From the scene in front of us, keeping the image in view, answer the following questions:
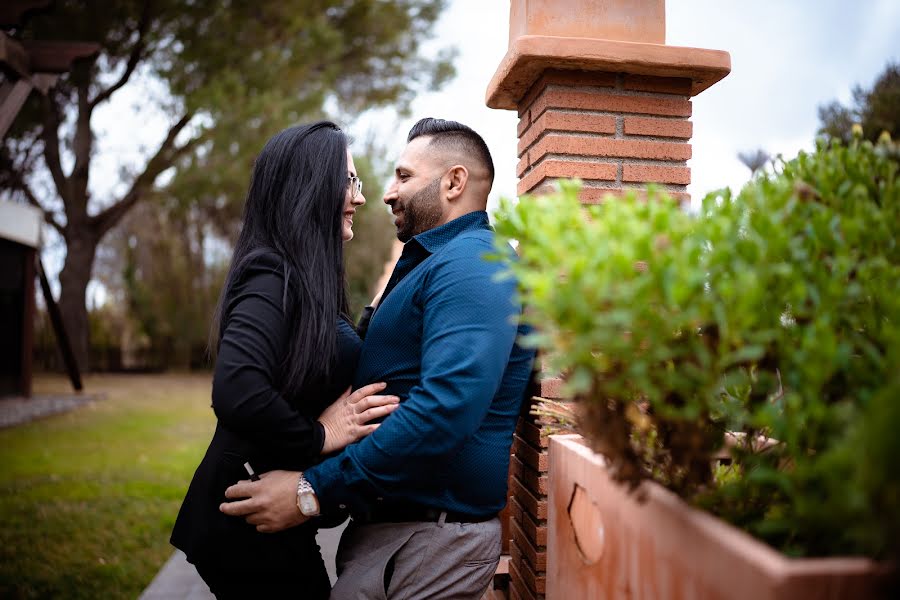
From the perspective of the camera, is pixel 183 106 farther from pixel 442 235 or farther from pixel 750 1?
pixel 442 235

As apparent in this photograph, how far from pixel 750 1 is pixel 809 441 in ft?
16.3

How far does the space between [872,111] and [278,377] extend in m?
12.8

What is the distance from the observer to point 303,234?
207 centimetres

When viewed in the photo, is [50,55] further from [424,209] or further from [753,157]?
[753,157]

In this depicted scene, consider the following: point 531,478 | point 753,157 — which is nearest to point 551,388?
point 531,478

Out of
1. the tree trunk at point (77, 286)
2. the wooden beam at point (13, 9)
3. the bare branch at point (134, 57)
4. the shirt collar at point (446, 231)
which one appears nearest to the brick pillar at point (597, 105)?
the shirt collar at point (446, 231)

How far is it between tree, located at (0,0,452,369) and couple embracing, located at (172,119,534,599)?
1141 cm

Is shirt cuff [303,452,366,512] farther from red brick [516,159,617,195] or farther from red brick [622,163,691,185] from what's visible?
red brick [622,163,691,185]

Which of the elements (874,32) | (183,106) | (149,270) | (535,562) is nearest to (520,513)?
(535,562)

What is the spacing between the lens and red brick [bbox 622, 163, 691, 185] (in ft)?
8.50

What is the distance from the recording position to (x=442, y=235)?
227 centimetres

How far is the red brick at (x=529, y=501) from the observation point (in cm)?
246

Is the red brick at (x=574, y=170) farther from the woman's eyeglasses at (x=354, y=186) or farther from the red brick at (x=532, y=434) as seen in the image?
the red brick at (x=532, y=434)

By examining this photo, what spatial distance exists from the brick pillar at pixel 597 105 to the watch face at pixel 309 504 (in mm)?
902
